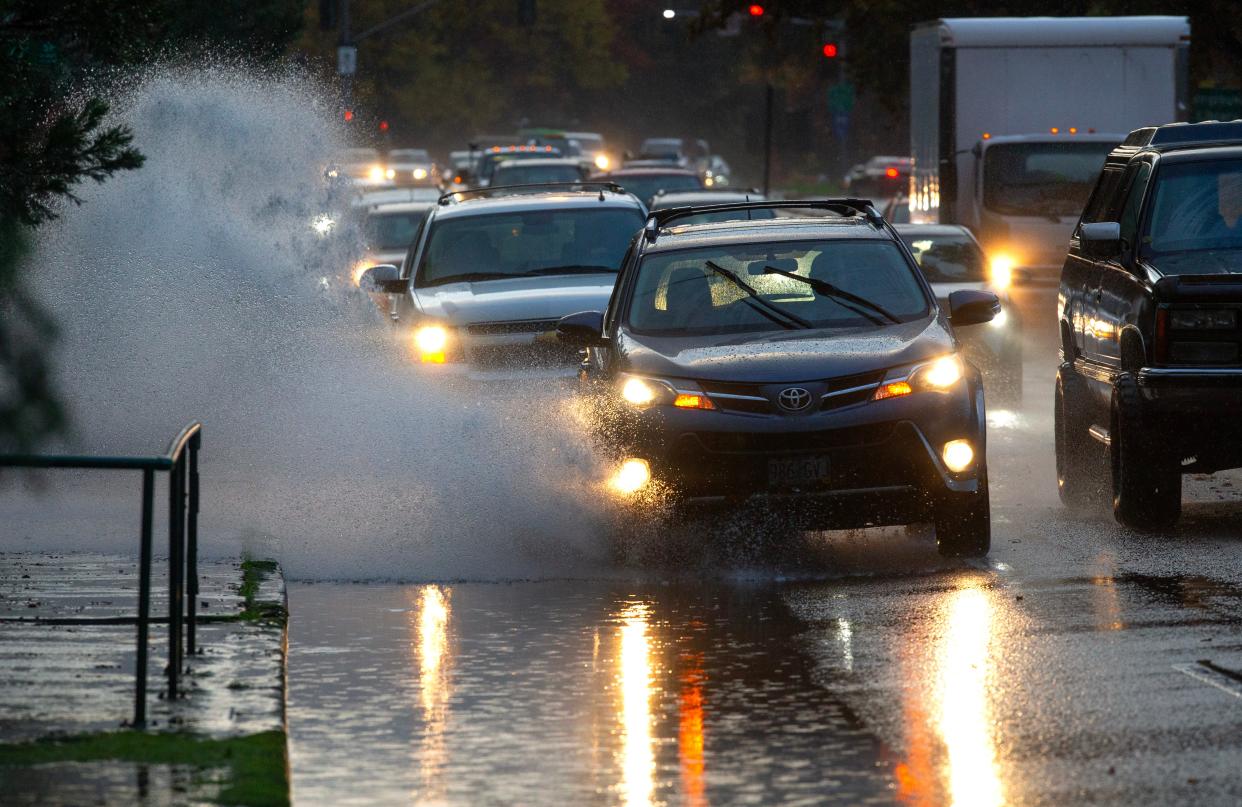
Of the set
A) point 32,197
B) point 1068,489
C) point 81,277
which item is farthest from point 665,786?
point 81,277

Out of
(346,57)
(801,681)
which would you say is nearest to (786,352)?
(801,681)

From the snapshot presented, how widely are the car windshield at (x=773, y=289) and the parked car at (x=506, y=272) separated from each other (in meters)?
3.35

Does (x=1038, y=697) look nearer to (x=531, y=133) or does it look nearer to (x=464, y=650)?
(x=464, y=650)

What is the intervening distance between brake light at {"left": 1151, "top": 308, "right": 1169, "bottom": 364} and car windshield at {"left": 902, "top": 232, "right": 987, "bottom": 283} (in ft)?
28.1

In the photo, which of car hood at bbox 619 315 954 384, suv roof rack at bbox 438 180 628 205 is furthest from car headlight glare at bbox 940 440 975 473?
suv roof rack at bbox 438 180 628 205

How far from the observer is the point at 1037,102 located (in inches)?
1065

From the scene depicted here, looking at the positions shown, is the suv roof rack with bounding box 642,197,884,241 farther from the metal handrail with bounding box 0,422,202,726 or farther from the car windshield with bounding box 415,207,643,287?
the metal handrail with bounding box 0,422,202,726

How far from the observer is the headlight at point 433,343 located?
615 inches

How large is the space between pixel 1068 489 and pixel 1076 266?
4.25 feet

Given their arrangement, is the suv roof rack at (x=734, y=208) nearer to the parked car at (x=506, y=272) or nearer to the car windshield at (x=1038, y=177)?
the parked car at (x=506, y=272)

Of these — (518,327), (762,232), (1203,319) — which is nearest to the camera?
(1203,319)

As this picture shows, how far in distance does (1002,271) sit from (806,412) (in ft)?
41.0

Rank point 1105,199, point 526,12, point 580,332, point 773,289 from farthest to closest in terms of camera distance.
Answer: point 526,12 → point 1105,199 → point 580,332 → point 773,289

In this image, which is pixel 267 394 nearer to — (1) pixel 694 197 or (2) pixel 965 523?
(2) pixel 965 523
